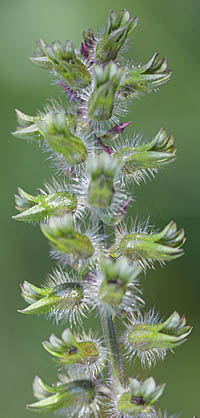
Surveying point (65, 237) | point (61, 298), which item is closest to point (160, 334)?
point (61, 298)

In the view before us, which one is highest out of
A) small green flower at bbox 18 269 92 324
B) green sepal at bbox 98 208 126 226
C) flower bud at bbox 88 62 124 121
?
flower bud at bbox 88 62 124 121

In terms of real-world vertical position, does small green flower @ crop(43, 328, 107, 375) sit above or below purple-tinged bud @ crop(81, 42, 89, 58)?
below

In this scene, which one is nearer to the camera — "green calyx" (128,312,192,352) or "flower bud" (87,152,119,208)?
"flower bud" (87,152,119,208)

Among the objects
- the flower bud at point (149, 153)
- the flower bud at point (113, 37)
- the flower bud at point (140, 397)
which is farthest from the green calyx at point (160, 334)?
the flower bud at point (113, 37)

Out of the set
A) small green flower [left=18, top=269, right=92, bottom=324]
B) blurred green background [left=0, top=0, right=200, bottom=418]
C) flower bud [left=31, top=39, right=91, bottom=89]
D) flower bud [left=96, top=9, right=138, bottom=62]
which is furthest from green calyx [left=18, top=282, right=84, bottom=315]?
blurred green background [left=0, top=0, right=200, bottom=418]

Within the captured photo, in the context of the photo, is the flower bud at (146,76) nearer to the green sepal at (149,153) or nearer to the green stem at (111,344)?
the green sepal at (149,153)

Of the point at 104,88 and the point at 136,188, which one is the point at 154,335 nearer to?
the point at 104,88

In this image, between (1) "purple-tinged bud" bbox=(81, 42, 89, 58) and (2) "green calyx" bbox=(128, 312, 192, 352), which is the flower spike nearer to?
(2) "green calyx" bbox=(128, 312, 192, 352)
